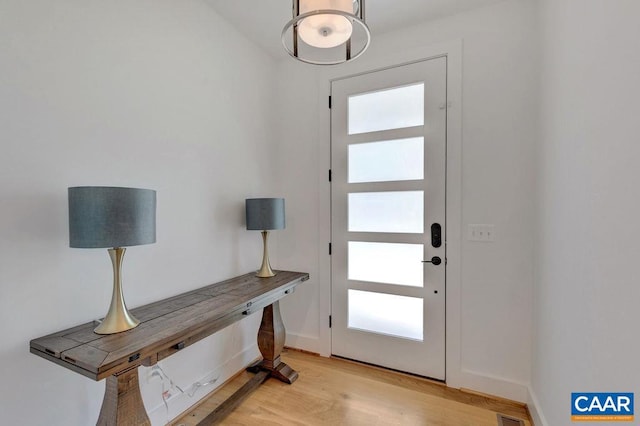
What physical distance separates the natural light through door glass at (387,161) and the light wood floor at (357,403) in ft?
5.08

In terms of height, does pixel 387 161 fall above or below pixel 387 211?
above

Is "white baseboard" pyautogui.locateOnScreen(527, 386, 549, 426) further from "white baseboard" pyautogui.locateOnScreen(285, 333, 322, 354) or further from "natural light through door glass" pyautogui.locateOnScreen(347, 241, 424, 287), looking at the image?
"white baseboard" pyautogui.locateOnScreen(285, 333, 322, 354)

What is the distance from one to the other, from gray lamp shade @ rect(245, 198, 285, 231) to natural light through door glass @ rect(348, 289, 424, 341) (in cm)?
93

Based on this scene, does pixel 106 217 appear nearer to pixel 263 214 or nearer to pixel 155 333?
pixel 155 333

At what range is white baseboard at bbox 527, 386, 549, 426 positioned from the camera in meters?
1.55

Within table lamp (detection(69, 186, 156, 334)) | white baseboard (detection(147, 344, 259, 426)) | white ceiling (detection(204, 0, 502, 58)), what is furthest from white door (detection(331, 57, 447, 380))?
table lamp (detection(69, 186, 156, 334))

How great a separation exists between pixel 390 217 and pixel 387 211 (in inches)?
2.1

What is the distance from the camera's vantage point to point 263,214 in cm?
205

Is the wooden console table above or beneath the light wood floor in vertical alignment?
above

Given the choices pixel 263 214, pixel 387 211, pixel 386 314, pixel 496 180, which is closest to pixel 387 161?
pixel 387 211

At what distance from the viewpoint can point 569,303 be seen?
125cm

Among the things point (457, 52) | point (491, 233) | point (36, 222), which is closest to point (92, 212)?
point (36, 222)

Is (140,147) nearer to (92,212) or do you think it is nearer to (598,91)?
(92,212)

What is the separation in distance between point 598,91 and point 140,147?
209 centimetres
